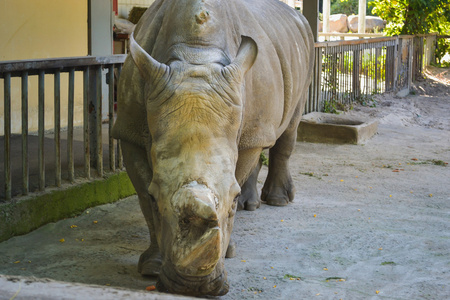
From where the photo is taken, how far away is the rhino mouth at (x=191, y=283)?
3.17 m

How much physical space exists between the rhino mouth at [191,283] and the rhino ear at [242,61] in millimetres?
1008

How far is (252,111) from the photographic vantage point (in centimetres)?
445

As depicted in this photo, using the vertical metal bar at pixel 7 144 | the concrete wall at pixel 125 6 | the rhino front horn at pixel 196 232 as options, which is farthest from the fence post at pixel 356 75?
the rhino front horn at pixel 196 232

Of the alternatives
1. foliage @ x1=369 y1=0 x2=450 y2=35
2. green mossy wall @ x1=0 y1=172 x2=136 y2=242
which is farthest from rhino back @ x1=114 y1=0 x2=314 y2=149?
foliage @ x1=369 y1=0 x2=450 y2=35

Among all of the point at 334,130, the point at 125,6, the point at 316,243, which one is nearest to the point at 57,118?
the point at 316,243

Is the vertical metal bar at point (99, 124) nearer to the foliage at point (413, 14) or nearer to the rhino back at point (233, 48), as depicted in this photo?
the rhino back at point (233, 48)

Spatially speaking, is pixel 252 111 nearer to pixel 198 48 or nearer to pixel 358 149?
pixel 198 48

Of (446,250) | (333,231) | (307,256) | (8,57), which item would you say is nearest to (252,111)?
(307,256)

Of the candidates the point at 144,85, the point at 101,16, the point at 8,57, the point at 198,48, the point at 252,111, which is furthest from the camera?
the point at 101,16

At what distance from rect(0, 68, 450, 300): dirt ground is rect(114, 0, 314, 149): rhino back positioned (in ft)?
2.88

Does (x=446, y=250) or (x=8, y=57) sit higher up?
(x=8, y=57)

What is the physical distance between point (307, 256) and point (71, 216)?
2.02 m

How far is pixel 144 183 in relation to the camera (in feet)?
13.8

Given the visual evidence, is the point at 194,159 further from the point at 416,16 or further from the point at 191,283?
the point at 416,16
